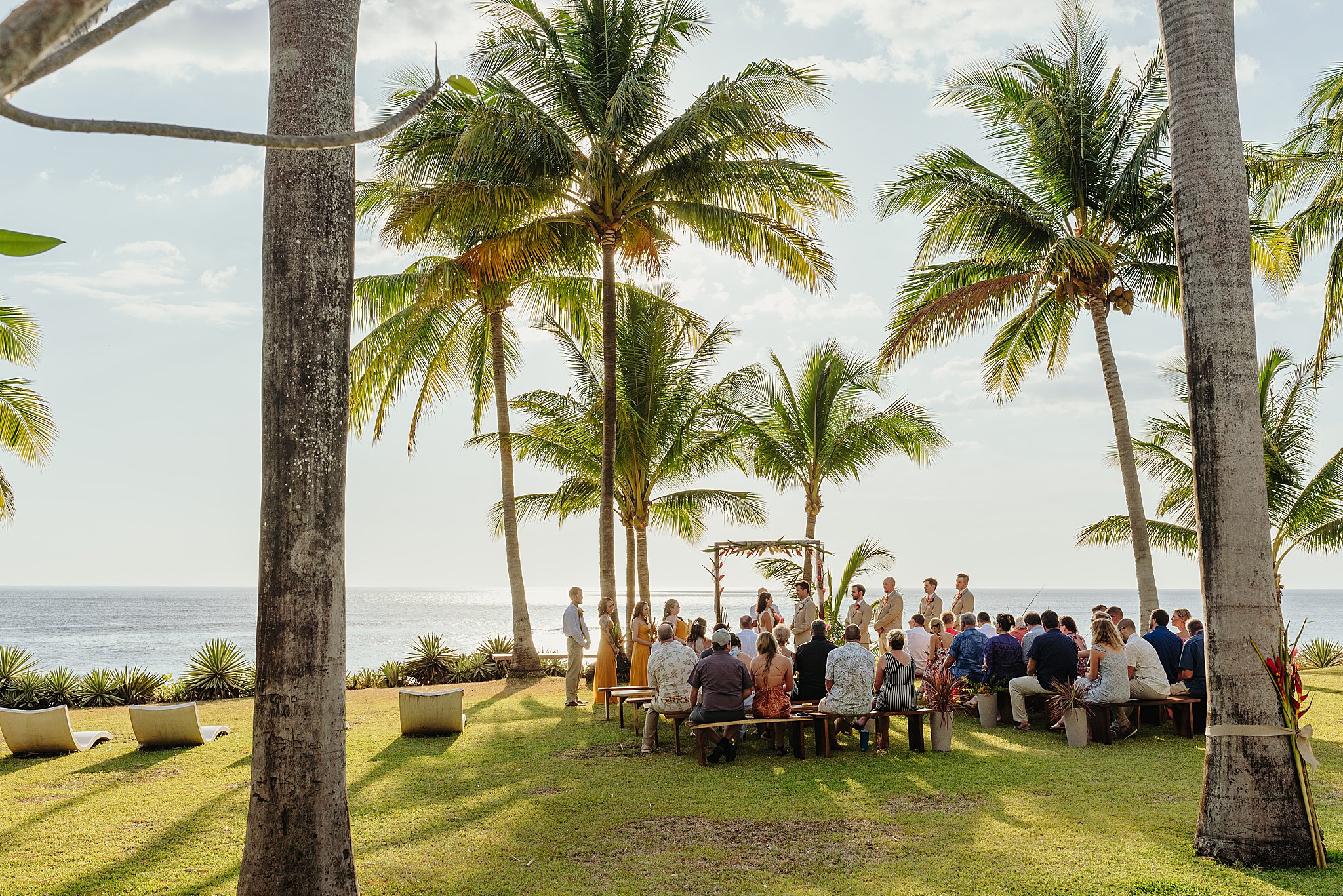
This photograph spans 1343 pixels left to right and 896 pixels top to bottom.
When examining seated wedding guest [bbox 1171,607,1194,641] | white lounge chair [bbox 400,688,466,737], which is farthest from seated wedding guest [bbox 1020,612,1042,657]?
white lounge chair [bbox 400,688,466,737]

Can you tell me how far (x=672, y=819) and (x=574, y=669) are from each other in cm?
692

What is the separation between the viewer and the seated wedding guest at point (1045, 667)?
10320mm

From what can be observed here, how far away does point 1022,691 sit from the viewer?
1062 centimetres

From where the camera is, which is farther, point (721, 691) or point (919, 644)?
point (919, 644)

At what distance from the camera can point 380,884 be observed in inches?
215

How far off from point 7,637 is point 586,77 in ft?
210

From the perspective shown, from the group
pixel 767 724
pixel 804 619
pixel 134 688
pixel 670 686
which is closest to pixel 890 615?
pixel 804 619

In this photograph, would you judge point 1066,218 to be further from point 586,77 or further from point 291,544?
point 291,544

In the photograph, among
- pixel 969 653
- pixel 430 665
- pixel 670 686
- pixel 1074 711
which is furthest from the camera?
pixel 430 665

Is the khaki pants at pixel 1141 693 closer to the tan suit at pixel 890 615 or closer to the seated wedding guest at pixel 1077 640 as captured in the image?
the seated wedding guest at pixel 1077 640

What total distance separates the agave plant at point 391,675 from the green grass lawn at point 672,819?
717cm

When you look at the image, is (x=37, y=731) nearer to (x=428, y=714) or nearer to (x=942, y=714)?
(x=428, y=714)

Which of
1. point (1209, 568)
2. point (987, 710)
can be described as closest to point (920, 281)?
point (987, 710)

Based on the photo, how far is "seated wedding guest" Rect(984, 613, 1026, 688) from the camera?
10.9 meters
